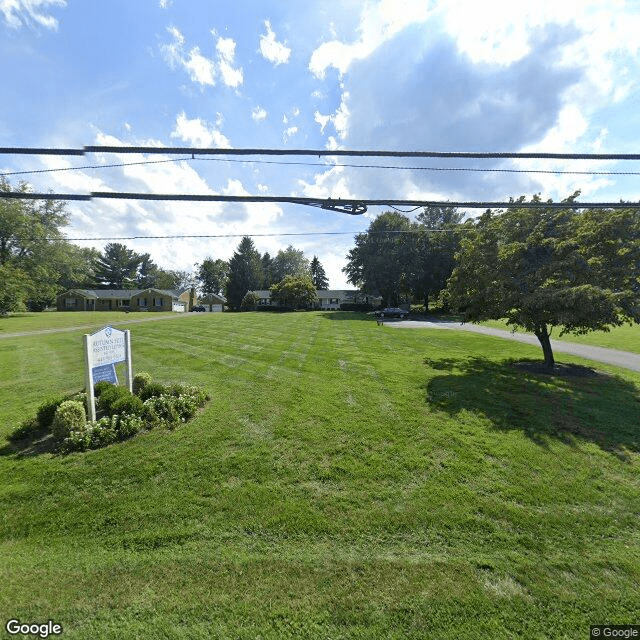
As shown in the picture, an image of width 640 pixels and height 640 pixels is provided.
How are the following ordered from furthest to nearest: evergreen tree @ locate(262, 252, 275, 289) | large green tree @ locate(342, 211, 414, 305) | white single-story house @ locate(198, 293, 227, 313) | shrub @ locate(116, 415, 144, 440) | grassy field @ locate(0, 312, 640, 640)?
evergreen tree @ locate(262, 252, 275, 289) < white single-story house @ locate(198, 293, 227, 313) < large green tree @ locate(342, 211, 414, 305) < shrub @ locate(116, 415, 144, 440) < grassy field @ locate(0, 312, 640, 640)

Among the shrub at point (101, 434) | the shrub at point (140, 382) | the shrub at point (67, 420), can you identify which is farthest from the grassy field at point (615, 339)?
the shrub at point (67, 420)

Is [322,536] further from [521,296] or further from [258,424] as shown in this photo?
[521,296]

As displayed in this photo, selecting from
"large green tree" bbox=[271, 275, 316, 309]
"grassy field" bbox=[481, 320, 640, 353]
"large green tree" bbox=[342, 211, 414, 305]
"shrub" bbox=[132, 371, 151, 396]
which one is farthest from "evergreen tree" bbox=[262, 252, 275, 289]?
"shrub" bbox=[132, 371, 151, 396]

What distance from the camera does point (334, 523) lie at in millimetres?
4008

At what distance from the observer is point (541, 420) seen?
23.9 ft

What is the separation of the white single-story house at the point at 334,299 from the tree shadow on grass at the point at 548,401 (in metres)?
52.0

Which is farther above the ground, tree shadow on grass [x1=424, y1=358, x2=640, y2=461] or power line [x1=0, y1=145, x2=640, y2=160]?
power line [x1=0, y1=145, x2=640, y2=160]

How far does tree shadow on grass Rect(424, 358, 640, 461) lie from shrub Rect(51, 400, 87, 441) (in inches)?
313

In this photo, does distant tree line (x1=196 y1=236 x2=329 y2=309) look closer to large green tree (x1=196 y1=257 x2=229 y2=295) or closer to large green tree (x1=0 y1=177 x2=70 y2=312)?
large green tree (x1=196 y1=257 x2=229 y2=295)

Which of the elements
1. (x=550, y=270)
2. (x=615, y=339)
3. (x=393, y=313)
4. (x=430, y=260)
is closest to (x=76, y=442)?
Answer: (x=550, y=270)

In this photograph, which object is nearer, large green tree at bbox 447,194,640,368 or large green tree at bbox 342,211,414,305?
large green tree at bbox 447,194,640,368

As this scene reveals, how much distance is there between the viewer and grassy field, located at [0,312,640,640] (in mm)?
2938

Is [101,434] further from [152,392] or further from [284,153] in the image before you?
[284,153]

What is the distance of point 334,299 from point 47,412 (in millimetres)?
61618
